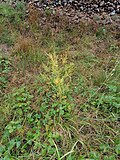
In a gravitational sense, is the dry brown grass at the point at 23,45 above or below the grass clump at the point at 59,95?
above

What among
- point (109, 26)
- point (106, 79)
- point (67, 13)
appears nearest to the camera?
point (106, 79)

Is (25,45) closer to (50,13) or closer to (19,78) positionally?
(19,78)

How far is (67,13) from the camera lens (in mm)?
3154

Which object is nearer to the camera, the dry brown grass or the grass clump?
the grass clump

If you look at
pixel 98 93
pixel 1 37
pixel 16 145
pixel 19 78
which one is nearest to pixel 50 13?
pixel 1 37

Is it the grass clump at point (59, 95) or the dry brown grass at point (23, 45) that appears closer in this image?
the grass clump at point (59, 95)

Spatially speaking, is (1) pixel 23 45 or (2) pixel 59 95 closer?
(2) pixel 59 95

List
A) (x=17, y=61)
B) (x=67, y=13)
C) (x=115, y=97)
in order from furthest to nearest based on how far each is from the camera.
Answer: (x=67, y=13) < (x=17, y=61) < (x=115, y=97)

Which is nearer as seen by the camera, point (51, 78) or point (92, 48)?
point (51, 78)

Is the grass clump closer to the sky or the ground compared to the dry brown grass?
closer to the ground

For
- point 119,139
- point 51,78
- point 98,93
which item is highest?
point 51,78

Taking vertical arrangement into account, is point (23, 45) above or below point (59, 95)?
above

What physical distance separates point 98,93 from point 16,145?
0.91 m

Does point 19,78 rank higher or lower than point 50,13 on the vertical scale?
lower
